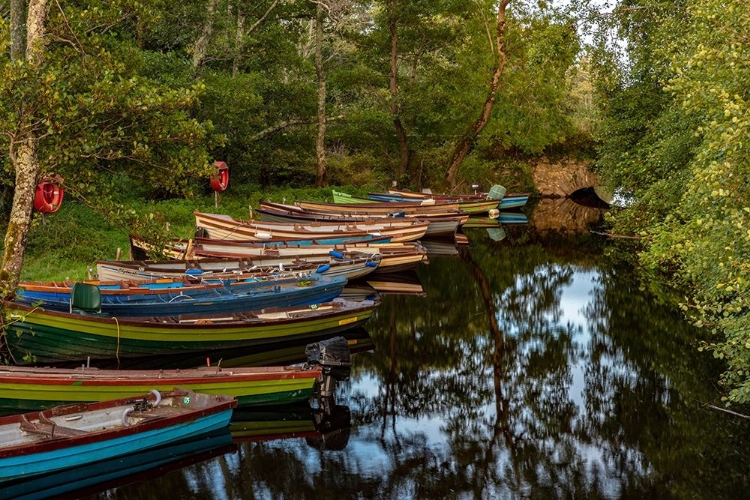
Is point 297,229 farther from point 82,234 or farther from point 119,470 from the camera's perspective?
point 119,470

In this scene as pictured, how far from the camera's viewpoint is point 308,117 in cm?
4147

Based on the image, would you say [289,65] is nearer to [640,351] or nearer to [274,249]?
[274,249]

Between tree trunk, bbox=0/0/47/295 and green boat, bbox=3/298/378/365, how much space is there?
2.42 ft

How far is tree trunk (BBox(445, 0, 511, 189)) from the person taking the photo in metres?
40.2

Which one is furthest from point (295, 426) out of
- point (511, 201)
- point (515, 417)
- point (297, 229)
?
point (511, 201)

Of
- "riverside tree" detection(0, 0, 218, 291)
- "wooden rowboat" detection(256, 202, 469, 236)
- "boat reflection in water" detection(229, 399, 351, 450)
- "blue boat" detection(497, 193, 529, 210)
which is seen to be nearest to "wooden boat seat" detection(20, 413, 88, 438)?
"boat reflection in water" detection(229, 399, 351, 450)

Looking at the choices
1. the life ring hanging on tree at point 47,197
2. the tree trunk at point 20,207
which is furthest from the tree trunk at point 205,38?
the tree trunk at point 20,207

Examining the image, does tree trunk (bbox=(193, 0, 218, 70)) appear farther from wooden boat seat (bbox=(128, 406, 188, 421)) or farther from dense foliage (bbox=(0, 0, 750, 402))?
wooden boat seat (bbox=(128, 406, 188, 421))

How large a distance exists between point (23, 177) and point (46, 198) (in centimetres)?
682

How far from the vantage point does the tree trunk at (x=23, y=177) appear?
44.7 feet

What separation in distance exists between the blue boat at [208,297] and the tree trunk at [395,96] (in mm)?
25002

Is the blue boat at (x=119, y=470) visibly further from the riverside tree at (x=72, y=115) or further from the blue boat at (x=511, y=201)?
the blue boat at (x=511, y=201)

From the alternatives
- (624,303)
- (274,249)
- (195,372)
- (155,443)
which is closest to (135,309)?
(195,372)

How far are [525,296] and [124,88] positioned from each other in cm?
1494
